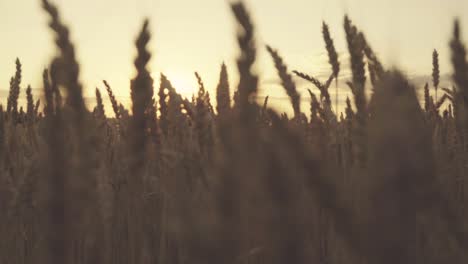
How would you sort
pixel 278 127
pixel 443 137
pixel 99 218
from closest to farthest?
pixel 278 127
pixel 99 218
pixel 443 137

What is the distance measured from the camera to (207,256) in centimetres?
84

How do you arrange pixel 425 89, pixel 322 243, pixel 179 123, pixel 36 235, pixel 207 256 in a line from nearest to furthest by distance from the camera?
pixel 207 256 → pixel 322 243 → pixel 179 123 → pixel 36 235 → pixel 425 89

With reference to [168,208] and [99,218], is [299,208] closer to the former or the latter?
[168,208]

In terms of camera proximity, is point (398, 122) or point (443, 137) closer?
point (398, 122)

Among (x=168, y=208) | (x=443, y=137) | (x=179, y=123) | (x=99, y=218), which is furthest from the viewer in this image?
(x=443, y=137)

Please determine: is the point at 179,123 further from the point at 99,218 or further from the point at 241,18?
the point at 241,18

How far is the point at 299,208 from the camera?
738mm

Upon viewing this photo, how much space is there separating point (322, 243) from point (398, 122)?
58.9 inches

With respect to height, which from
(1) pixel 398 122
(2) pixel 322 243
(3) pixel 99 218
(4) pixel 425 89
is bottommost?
(2) pixel 322 243

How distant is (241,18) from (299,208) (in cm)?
36

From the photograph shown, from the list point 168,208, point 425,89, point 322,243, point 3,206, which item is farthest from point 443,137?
point 3,206

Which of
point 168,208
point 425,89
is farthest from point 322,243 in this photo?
point 425,89

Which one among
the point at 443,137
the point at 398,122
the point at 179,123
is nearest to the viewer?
the point at 398,122

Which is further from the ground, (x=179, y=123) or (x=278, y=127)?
(x=179, y=123)
